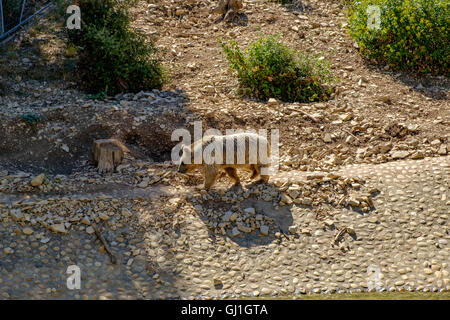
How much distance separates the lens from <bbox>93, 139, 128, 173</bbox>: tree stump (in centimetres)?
816

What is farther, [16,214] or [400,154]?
[400,154]

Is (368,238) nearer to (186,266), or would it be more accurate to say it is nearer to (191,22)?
(186,266)

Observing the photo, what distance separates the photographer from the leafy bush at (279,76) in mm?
10178

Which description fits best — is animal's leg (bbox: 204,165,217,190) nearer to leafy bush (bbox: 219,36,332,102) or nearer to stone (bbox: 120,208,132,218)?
stone (bbox: 120,208,132,218)

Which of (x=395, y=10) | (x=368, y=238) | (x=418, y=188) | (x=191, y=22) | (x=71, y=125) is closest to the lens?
(x=368, y=238)

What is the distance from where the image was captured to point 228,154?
7.64 metres

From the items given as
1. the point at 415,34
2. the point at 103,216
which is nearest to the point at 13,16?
the point at 103,216

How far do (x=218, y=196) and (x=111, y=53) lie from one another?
370 cm

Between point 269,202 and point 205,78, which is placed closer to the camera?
point 269,202

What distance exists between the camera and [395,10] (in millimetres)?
11023

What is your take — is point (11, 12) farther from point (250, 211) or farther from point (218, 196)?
point (250, 211)

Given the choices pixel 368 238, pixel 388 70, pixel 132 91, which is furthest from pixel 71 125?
pixel 388 70

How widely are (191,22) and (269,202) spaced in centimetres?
659

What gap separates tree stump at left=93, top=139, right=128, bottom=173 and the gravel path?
0.68 m
